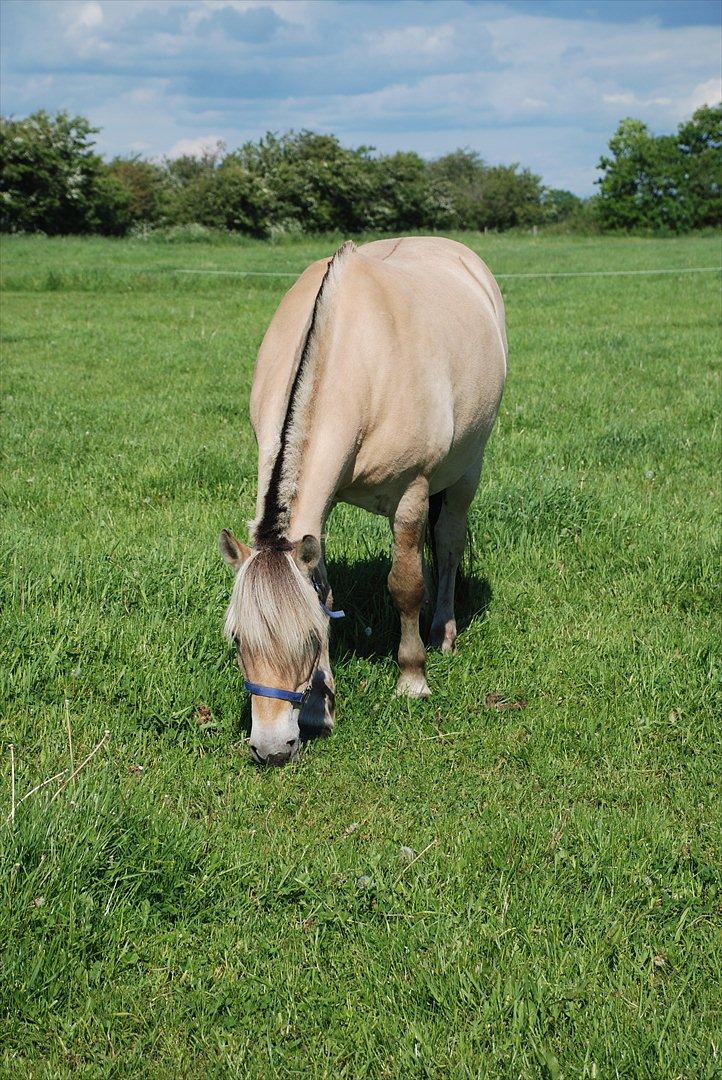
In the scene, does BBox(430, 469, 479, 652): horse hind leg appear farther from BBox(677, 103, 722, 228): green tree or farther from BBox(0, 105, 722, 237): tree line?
BBox(677, 103, 722, 228): green tree

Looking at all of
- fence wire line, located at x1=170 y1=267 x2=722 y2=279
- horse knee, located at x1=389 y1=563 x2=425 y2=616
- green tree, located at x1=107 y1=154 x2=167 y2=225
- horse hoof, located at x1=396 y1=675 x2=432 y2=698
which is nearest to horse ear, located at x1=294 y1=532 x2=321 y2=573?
horse knee, located at x1=389 y1=563 x2=425 y2=616

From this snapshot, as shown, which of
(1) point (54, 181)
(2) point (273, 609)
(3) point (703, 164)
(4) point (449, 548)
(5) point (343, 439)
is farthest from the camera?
(3) point (703, 164)

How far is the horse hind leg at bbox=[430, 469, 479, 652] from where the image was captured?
5.21 m

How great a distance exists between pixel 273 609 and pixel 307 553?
243 mm

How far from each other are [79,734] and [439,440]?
205 cm

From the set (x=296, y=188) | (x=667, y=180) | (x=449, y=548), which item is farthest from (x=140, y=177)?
(x=449, y=548)

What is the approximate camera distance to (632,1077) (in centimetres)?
248

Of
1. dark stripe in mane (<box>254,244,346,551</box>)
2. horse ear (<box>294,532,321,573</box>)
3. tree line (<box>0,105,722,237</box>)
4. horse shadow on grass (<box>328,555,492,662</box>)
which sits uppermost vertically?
tree line (<box>0,105,722,237</box>)

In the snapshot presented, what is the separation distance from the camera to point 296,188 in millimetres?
47125

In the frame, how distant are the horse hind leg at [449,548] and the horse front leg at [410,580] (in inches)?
23.9

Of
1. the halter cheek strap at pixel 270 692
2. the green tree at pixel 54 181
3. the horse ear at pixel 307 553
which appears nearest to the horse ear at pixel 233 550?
the horse ear at pixel 307 553

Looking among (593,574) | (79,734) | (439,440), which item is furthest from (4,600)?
(593,574)

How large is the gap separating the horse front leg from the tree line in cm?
4133

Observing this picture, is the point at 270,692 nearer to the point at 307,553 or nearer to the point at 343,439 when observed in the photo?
the point at 307,553
